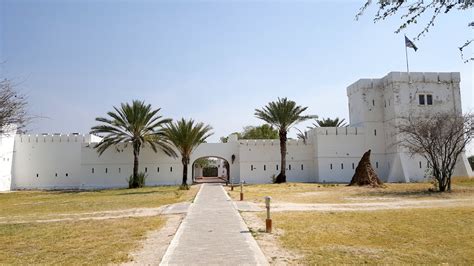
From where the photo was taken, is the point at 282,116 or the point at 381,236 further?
the point at 282,116

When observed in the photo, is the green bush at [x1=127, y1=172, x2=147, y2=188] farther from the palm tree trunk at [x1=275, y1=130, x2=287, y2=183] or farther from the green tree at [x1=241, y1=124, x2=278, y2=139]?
the green tree at [x1=241, y1=124, x2=278, y2=139]

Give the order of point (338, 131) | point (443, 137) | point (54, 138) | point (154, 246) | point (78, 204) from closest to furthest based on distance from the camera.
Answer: point (154, 246) → point (78, 204) → point (443, 137) → point (338, 131) → point (54, 138)

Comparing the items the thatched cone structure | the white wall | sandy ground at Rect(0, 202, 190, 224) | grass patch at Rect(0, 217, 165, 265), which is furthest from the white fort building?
grass patch at Rect(0, 217, 165, 265)

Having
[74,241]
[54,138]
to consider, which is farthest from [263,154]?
[74,241]

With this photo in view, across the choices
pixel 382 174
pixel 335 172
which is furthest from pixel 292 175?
pixel 382 174

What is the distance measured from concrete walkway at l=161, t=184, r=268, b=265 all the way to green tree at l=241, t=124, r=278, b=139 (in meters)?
46.0

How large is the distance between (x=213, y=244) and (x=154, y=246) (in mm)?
1228

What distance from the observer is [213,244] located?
809 centimetres

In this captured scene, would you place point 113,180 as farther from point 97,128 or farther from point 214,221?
point 214,221

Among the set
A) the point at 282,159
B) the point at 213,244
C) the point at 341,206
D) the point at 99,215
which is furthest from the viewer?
the point at 282,159

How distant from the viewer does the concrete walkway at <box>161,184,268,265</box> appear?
22.2 ft

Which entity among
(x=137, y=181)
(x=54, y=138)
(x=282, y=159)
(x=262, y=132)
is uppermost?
(x=262, y=132)

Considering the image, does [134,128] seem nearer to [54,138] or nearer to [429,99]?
[54,138]

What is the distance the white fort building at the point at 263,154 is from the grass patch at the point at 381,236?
25.4 meters
